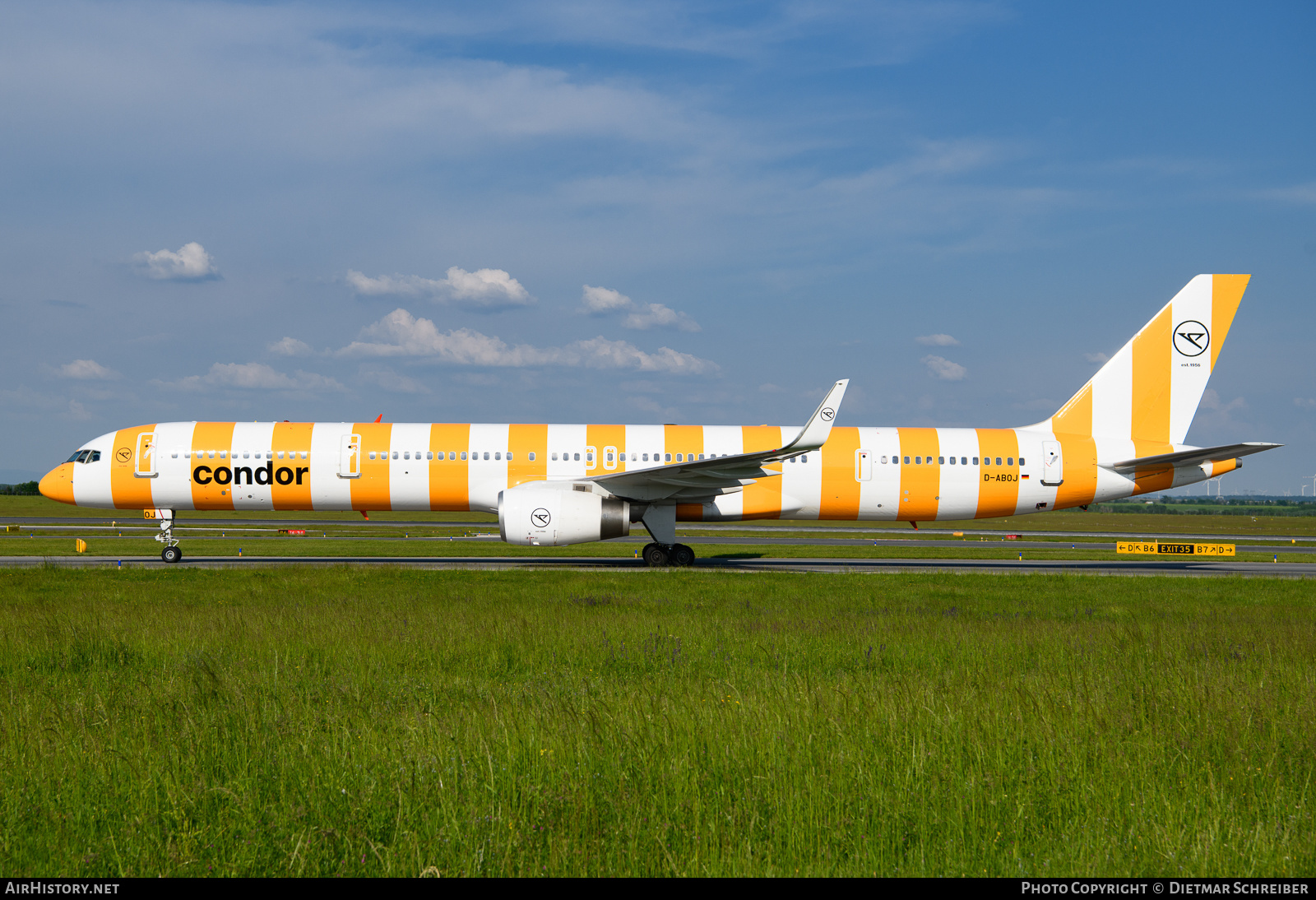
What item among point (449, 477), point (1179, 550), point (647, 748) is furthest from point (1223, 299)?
point (647, 748)

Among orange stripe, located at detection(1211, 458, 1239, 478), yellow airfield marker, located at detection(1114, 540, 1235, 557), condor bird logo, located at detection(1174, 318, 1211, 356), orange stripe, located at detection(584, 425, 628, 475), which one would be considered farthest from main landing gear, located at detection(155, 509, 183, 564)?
yellow airfield marker, located at detection(1114, 540, 1235, 557)

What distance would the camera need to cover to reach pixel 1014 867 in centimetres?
416

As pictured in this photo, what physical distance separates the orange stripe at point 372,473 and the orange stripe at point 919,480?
44.1 ft

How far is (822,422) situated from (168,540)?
748 inches

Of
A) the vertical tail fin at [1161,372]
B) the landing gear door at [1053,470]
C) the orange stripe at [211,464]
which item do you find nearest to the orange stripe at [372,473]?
the orange stripe at [211,464]

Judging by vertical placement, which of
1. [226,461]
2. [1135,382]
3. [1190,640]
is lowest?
[1190,640]

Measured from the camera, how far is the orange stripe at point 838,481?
2452 centimetres

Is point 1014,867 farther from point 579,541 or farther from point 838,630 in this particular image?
point 579,541

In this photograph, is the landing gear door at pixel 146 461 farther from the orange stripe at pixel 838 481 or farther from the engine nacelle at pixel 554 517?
the orange stripe at pixel 838 481

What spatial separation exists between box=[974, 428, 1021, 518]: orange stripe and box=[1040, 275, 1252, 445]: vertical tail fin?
2.09m

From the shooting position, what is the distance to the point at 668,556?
23594 millimetres

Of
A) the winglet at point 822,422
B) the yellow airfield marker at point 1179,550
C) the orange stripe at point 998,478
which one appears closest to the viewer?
the winglet at point 822,422
